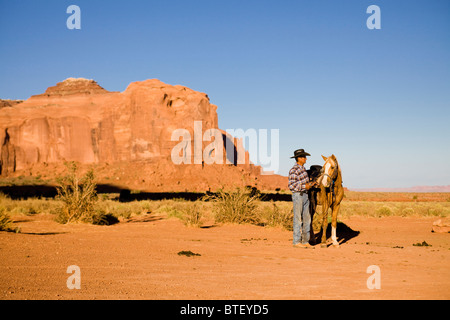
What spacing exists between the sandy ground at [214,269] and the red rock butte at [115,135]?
66483 millimetres

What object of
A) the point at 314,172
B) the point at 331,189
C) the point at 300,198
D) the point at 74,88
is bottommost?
the point at 300,198

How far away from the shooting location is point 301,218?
393 inches

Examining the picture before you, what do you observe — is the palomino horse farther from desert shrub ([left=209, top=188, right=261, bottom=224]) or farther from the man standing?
desert shrub ([left=209, top=188, right=261, bottom=224])

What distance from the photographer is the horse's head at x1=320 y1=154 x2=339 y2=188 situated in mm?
9477

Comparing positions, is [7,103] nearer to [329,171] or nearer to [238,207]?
[238,207]

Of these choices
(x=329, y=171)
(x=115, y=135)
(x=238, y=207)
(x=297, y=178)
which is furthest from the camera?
(x=115, y=135)

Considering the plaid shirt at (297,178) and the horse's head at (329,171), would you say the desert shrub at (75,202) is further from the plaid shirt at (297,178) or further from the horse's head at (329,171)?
the horse's head at (329,171)

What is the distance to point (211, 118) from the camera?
89.3 m

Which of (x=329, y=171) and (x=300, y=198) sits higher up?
(x=329, y=171)

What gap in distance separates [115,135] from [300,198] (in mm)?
77824

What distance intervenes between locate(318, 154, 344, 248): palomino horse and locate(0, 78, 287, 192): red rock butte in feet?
217

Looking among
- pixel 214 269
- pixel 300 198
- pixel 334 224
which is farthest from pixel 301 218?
pixel 214 269

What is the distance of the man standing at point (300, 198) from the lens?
9.75 metres

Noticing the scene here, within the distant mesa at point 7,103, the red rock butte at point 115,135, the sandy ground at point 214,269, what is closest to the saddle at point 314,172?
the sandy ground at point 214,269
